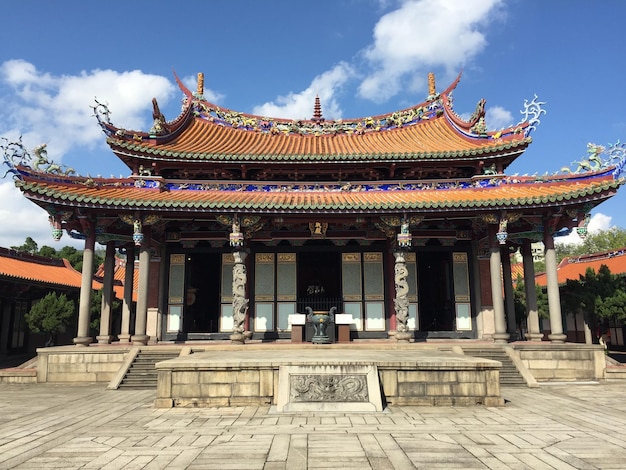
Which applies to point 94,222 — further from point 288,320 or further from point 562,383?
point 562,383

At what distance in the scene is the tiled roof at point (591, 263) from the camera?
22469 millimetres

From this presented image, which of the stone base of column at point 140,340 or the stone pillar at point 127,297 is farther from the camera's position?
the stone pillar at point 127,297

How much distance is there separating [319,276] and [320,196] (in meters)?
3.17

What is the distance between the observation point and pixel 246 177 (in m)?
15.5

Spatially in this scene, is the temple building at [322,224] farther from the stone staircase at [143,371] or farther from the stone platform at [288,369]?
the stone platform at [288,369]

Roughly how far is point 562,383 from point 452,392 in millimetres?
5230

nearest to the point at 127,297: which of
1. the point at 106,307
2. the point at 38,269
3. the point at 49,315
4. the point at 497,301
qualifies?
the point at 106,307

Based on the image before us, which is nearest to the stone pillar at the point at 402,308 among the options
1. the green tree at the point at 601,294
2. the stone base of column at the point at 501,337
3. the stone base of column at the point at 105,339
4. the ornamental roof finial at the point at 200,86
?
the stone base of column at the point at 501,337

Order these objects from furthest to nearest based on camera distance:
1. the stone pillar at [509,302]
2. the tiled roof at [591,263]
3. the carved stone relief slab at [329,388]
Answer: the tiled roof at [591,263] → the stone pillar at [509,302] → the carved stone relief slab at [329,388]

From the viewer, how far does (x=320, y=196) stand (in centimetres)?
1483

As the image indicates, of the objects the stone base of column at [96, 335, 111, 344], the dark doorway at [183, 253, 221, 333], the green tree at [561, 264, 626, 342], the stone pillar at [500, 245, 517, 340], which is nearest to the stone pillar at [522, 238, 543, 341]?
the stone pillar at [500, 245, 517, 340]

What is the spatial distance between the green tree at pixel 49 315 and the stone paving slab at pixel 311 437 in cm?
774

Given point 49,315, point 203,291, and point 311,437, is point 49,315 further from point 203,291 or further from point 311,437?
point 311,437

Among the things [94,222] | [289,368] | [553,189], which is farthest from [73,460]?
[553,189]
